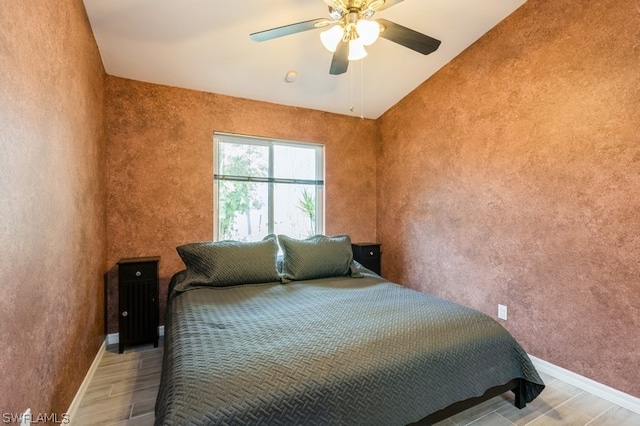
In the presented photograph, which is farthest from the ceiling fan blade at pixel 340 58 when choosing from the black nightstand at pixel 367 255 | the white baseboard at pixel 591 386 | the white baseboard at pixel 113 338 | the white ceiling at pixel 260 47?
the white baseboard at pixel 113 338

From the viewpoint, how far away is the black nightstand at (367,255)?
3660 mm

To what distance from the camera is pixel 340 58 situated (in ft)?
6.77

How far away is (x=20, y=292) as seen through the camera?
1.21 metres

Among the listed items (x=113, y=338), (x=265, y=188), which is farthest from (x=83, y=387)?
(x=265, y=188)

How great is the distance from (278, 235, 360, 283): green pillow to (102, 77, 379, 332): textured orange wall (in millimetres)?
974

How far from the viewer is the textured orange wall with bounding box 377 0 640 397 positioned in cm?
194

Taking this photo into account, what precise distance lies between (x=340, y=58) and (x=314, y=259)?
1.67 meters

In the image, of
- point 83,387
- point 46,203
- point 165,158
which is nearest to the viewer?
point 46,203

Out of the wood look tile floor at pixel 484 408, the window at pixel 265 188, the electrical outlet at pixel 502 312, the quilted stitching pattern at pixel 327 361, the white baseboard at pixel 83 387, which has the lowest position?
the wood look tile floor at pixel 484 408

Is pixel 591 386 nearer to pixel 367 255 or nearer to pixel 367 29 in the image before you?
pixel 367 255

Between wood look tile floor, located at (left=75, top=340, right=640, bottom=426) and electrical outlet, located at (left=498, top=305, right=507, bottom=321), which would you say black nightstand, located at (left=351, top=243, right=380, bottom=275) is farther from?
wood look tile floor, located at (left=75, top=340, right=640, bottom=426)

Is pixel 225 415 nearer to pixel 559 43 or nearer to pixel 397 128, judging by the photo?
pixel 559 43

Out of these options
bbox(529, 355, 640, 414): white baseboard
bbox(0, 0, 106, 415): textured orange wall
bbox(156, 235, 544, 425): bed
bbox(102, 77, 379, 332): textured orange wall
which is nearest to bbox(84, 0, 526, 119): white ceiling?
bbox(102, 77, 379, 332): textured orange wall

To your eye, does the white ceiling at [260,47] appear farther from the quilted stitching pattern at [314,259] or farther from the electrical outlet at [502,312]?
the electrical outlet at [502,312]
